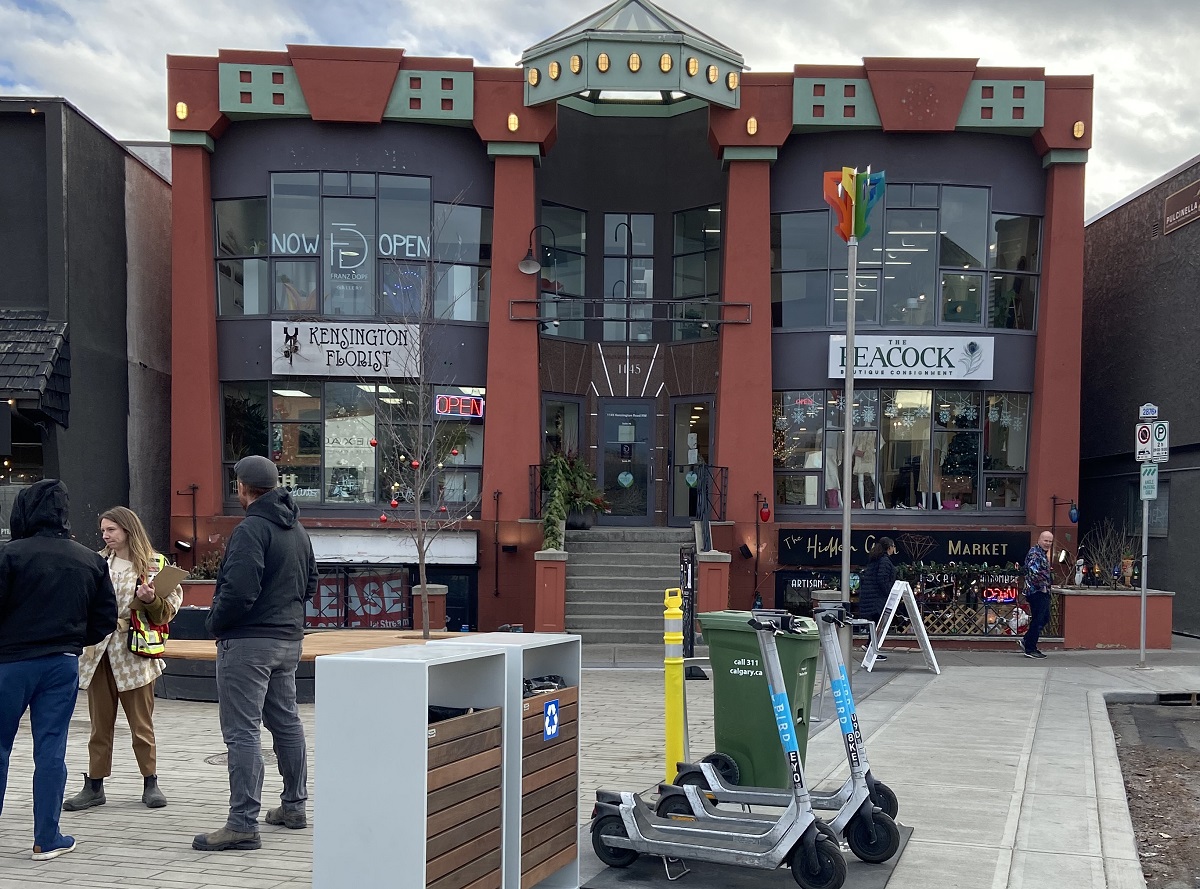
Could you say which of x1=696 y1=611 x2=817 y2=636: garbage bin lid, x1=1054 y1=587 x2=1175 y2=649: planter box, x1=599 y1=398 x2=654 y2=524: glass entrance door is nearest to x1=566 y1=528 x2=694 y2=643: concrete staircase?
x1=599 y1=398 x2=654 y2=524: glass entrance door

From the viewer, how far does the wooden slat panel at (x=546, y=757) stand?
541cm

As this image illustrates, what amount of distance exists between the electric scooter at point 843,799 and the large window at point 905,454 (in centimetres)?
1424

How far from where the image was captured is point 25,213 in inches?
709

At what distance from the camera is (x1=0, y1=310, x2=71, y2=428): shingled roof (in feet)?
54.5

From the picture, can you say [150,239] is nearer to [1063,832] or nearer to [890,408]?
[890,408]

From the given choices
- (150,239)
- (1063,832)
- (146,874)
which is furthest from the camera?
(150,239)

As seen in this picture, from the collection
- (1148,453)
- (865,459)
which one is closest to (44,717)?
(1148,453)

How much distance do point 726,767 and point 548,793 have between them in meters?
2.24

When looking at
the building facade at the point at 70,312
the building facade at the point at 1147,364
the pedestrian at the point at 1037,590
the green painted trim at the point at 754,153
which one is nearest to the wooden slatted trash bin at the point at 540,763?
the pedestrian at the point at 1037,590

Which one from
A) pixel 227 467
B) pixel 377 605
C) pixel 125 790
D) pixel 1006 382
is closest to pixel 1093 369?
pixel 1006 382

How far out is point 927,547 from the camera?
20312 millimetres

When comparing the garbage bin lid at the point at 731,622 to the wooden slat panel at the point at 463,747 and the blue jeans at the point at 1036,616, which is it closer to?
the wooden slat panel at the point at 463,747

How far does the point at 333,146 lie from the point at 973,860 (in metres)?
17.1

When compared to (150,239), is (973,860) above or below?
below
